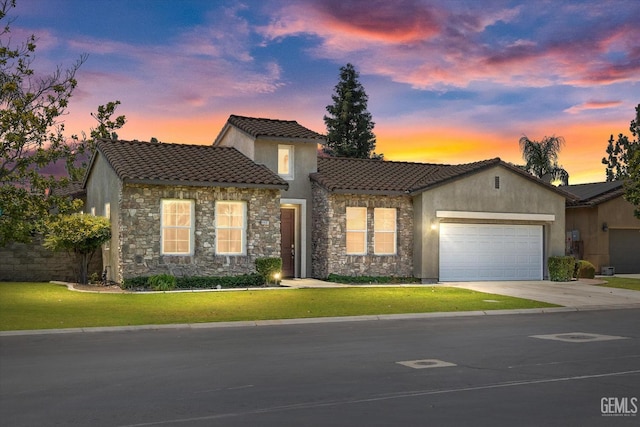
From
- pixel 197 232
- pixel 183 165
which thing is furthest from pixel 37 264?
pixel 183 165

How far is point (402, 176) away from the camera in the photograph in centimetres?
3081

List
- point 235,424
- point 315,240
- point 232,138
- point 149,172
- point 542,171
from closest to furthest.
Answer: point 235,424 → point 149,172 → point 315,240 → point 232,138 → point 542,171

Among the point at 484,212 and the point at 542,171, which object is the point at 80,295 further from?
the point at 542,171

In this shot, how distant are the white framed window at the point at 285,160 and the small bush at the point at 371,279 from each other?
459 cm

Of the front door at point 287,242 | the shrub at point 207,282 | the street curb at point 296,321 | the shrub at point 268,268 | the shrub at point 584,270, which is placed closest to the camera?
the street curb at point 296,321

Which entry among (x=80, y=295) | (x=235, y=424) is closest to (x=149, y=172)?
(x=80, y=295)

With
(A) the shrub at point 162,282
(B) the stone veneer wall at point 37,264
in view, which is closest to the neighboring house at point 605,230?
(A) the shrub at point 162,282

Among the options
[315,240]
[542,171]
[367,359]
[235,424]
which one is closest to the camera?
[235,424]

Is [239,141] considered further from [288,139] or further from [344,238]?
[344,238]

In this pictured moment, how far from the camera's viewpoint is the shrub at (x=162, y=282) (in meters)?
23.7

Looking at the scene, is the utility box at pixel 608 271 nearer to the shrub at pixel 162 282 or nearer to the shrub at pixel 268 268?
the shrub at pixel 268 268

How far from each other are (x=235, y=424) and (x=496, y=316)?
12297 mm

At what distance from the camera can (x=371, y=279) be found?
2819 centimetres

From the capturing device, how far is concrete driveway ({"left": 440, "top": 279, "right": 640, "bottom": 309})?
21484 millimetres
